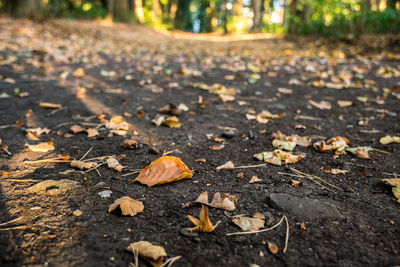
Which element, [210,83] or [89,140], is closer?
[89,140]

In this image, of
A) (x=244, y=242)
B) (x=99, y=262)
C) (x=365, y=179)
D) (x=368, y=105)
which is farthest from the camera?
(x=368, y=105)

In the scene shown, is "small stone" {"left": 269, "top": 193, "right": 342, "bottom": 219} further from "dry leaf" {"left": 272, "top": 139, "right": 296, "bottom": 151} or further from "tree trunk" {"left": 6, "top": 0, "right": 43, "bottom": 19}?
"tree trunk" {"left": 6, "top": 0, "right": 43, "bottom": 19}

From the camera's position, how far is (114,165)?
59.9 inches

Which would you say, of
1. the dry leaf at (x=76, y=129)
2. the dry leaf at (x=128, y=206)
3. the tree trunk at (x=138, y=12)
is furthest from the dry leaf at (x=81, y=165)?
the tree trunk at (x=138, y=12)

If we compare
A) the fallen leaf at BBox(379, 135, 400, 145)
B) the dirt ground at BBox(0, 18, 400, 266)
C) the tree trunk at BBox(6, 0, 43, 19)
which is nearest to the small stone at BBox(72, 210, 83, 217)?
the dirt ground at BBox(0, 18, 400, 266)

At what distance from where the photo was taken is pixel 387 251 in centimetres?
98

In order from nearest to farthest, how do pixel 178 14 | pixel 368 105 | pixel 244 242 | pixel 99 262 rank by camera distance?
pixel 99 262, pixel 244 242, pixel 368 105, pixel 178 14

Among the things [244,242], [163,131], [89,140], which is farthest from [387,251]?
[89,140]

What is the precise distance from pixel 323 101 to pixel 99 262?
263cm

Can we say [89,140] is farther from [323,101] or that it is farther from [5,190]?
[323,101]

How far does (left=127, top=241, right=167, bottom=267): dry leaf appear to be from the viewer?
0.91m

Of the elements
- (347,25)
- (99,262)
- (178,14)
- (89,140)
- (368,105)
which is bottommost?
(99,262)

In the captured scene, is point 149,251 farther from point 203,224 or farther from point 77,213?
point 77,213

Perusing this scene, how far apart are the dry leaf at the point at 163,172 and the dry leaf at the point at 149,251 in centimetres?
40
